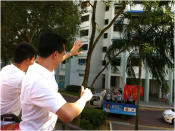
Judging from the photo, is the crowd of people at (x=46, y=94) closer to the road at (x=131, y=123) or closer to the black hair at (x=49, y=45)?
the black hair at (x=49, y=45)

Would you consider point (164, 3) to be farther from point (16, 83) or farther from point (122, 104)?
point (16, 83)

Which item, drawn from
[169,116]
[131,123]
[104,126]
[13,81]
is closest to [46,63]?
[13,81]

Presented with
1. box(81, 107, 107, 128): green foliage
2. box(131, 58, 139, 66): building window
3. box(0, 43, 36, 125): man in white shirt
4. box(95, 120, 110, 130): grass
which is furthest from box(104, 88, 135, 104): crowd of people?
box(0, 43, 36, 125): man in white shirt

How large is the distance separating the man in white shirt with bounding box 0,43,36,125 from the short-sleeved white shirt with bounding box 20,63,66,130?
58 cm

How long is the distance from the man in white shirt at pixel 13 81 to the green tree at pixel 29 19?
26.0 inches

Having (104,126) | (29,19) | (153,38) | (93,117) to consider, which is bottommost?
(104,126)

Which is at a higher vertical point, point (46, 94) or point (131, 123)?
point (46, 94)

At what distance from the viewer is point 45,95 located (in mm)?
1156

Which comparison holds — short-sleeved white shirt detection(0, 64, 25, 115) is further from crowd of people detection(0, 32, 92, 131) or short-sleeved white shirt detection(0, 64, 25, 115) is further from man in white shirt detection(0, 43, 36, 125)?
crowd of people detection(0, 32, 92, 131)

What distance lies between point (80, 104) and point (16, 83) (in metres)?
0.87

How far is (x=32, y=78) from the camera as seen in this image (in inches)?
48.1

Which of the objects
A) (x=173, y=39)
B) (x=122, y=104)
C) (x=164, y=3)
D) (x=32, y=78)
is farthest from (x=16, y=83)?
(x=122, y=104)

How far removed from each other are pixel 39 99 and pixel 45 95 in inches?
2.1

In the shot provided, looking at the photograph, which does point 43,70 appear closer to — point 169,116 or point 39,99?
point 39,99
